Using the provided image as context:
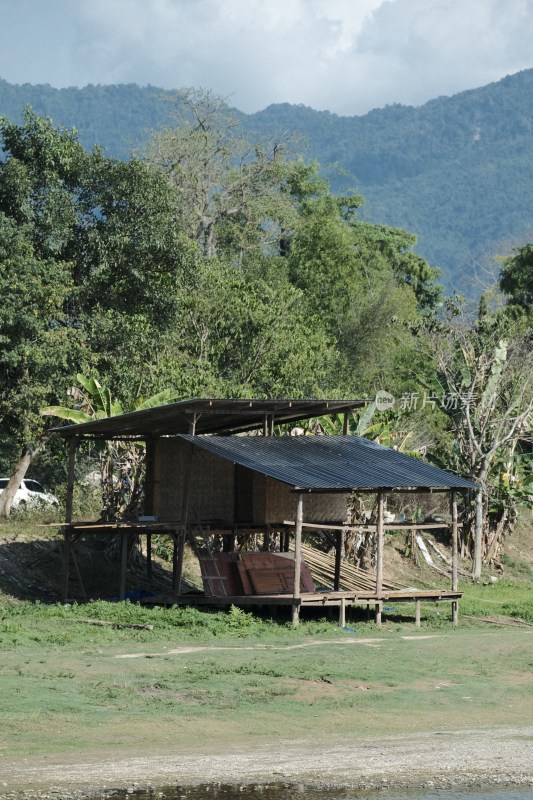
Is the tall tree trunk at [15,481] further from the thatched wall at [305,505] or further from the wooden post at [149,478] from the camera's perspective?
the thatched wall at [305,505]

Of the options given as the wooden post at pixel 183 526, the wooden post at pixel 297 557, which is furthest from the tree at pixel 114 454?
the wooden post at pixel 297 557

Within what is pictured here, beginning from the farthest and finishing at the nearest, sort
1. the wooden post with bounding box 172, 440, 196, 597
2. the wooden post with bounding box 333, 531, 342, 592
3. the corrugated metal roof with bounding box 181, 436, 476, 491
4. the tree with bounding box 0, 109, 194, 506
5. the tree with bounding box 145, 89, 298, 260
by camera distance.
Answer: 1. the tree with bounding box 145, 89, 298, 260
2. the tree with bounding box 0, 109, 194, 506
3. the wooden post with bounding box 333, 531, 342, 592
4. the wooden post with bounding box 172, 440, 196, 597
5. the corrugated metal roof with bounding box 181, 436, 476, 491

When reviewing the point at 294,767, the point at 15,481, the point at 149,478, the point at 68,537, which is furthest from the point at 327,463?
the point at 294,767

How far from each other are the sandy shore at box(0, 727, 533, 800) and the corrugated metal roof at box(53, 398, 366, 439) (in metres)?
11.3

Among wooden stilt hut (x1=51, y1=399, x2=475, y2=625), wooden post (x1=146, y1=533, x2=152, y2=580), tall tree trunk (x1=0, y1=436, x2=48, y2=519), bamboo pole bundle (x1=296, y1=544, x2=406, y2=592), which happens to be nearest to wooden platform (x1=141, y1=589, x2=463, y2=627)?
wooden stilt hut (x1=51, y1=399, x2=475, y2=625)

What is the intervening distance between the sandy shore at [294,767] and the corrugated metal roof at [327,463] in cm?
942

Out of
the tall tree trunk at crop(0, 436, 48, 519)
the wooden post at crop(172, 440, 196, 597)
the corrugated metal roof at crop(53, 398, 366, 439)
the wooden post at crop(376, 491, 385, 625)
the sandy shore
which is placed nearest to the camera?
the sandy shore

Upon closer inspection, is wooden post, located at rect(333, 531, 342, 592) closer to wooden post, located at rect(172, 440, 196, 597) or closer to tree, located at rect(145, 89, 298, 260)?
wooden post, located at rect(172, 440, 196, 597)

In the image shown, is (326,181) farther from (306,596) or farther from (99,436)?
(306,596)

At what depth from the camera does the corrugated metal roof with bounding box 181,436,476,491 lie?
24031 millimetres

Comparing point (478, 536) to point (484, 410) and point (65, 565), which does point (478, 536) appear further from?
point (65, 565)

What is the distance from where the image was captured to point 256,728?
49.2 feet

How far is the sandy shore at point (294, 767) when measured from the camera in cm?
1234

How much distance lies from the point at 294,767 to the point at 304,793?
703 millimetres
